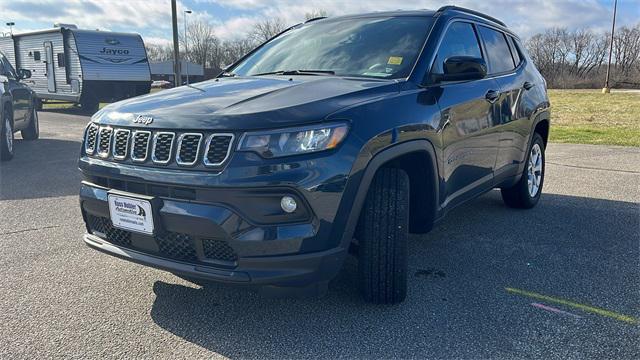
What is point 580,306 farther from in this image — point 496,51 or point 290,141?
point 496,51

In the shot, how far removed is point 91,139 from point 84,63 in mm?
16348

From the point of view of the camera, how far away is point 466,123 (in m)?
3.57

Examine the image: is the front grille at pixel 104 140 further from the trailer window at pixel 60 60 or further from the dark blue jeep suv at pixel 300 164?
the trailer window at pixel 60 60

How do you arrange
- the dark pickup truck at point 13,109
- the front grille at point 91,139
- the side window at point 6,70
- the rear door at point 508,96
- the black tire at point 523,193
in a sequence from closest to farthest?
the front grille at point 91,139, the rear door at point 508,96, the black tire at point 523,193, the dark pickup truck at point 13,109, the side window at point 6,70

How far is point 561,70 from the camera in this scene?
79688 millimetres

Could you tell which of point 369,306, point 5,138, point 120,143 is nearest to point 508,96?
point 369,306

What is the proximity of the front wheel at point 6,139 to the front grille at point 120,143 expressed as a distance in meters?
6.26

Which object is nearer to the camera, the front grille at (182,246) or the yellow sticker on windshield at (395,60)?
the front grille at (182,246)

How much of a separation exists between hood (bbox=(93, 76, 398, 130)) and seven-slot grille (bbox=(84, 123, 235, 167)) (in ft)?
0.15

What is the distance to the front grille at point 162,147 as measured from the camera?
2.51m

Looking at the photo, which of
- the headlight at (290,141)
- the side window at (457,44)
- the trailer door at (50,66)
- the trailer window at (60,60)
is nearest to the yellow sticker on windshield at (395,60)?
the side window at (457,44)

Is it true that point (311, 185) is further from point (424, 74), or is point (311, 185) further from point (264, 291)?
point (424, 74)

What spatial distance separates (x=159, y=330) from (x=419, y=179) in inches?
67.6

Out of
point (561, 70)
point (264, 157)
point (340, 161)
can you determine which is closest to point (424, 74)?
point (340, 161)
